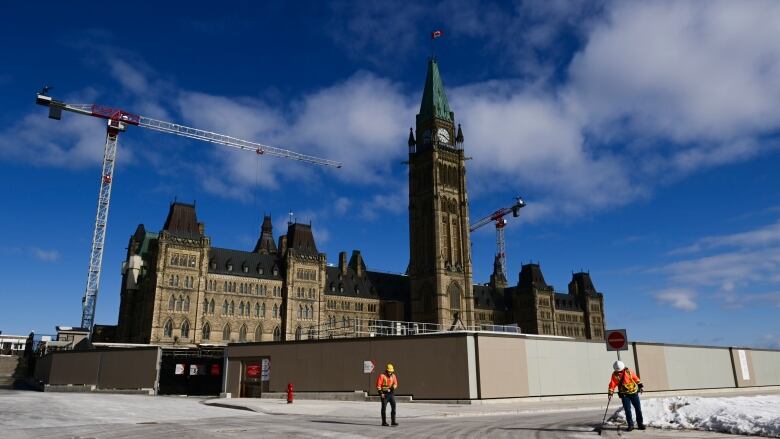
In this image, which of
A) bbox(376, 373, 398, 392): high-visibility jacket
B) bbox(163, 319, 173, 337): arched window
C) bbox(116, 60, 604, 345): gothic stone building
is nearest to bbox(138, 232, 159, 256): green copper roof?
bbox(116, 60, 604, 345): gothic stone building

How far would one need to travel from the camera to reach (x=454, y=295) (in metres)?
106

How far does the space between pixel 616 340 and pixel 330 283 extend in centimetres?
8892

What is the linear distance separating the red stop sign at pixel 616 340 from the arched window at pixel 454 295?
8574 cm

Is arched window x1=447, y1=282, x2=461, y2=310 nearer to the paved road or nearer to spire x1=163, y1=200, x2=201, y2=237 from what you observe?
spire x1=163, y1=200, x2=201, y2=237

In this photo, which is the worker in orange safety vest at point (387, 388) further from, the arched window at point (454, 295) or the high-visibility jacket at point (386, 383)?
the arched window at point (454, 295)

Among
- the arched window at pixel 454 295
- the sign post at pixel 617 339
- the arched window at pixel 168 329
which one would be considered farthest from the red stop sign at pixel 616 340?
the arched window at pixel 454 295

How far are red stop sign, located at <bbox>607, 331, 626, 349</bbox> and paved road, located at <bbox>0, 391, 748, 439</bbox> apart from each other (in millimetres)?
2795

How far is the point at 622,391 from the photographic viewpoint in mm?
16891

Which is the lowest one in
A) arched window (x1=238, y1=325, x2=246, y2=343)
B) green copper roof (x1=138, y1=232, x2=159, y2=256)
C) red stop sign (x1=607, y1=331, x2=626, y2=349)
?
red stop sign (x1=607, y1=331, x2=626, y2=349)

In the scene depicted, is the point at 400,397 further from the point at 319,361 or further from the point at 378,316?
the point at 378,316

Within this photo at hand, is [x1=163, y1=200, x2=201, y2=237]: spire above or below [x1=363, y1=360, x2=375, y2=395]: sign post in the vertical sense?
above

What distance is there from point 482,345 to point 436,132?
85810 mm

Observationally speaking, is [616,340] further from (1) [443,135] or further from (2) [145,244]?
(1) [443,135]

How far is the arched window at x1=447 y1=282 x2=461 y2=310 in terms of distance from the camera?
104725 millimetres
